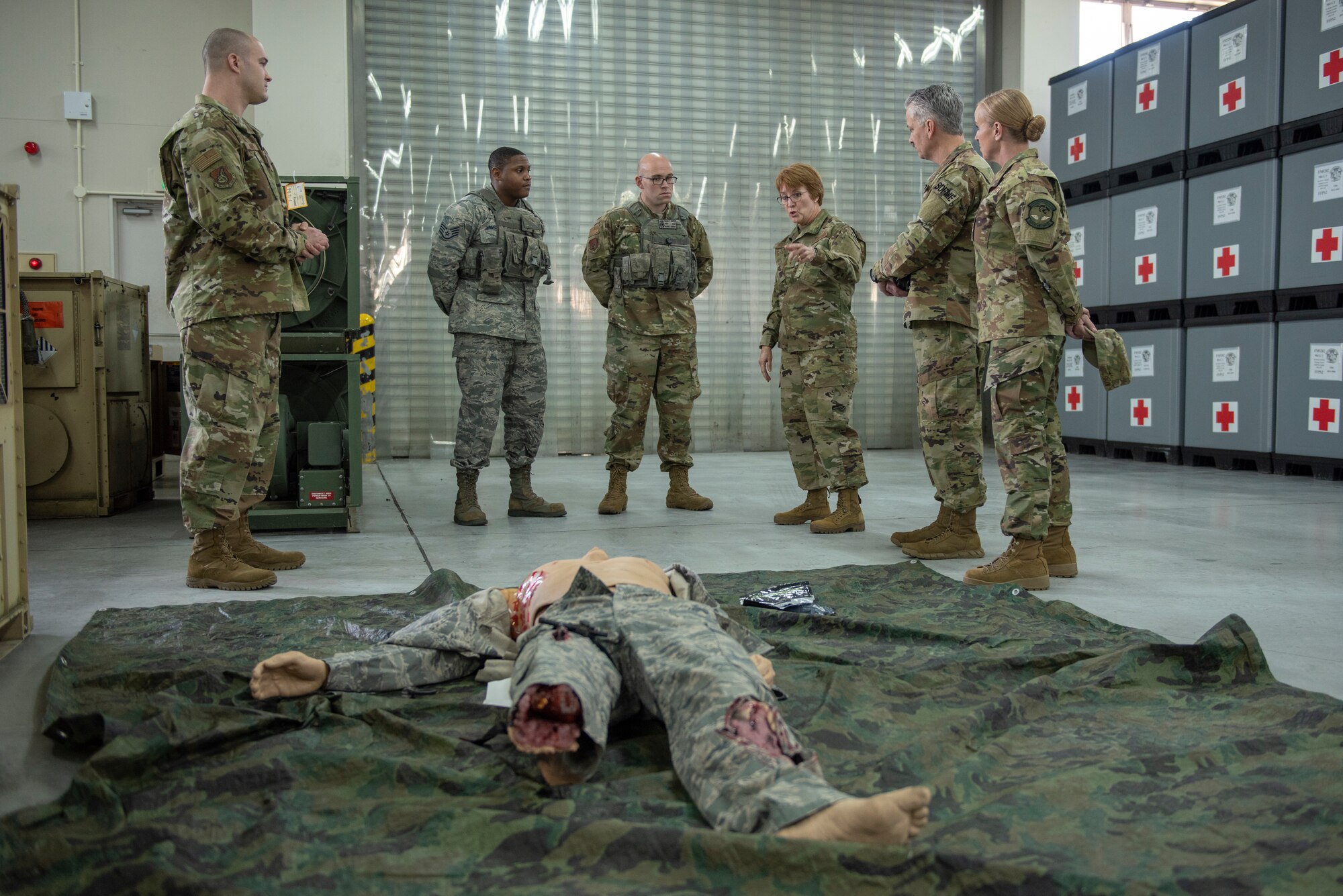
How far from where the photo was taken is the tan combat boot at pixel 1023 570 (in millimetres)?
3479

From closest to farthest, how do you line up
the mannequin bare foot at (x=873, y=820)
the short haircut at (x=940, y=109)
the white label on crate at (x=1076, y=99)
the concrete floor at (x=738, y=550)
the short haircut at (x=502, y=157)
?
the mannequin bare foot at (x=873, y=820)
the concrete floor at (x=738, y=550)
the short haircut at (x=940, y=109)
the short haircut at (x=502, y=157)
the white label on crate at (x=1076, y=99)

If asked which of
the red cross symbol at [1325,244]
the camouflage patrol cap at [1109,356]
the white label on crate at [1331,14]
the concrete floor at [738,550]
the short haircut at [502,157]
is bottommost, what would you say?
the concrete floor at [738,550]

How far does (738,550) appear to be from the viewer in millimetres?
4285

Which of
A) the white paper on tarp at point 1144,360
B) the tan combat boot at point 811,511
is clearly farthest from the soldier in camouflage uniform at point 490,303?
the white paper on tarp at point 1144,360

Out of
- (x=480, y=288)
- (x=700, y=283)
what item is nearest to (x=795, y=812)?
(x=480, y=288)

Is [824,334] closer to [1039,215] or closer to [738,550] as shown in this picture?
[738,550]

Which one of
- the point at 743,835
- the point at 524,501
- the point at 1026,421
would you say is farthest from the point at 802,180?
the point at 743,835

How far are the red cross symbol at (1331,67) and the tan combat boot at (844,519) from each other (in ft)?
15.0

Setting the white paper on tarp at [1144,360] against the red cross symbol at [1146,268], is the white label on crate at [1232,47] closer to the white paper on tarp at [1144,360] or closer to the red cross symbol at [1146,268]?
the red cross symbol at [1146,268]

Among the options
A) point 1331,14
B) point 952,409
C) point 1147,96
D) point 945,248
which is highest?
point 1331,14

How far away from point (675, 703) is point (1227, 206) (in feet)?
23.8

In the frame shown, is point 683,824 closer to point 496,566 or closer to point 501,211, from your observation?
point 496,566

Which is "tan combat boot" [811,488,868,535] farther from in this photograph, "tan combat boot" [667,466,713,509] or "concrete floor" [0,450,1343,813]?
"tan combat boot" [667,466,713,509]

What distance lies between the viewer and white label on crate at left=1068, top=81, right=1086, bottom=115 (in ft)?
28.6
